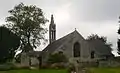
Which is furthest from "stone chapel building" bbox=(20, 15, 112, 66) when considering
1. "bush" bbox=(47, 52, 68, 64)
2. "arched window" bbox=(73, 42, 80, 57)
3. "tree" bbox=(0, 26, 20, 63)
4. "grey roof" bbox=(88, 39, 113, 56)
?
"tree" bbox=(0, 26, 20, 63)

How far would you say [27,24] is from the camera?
87562 millimetres

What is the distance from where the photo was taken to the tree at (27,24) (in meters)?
88.2

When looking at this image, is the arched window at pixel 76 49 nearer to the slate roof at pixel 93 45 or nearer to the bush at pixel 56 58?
the slate roof at pixel 93 45

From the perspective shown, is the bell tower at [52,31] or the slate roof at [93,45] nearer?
the slate roof at [93,45]

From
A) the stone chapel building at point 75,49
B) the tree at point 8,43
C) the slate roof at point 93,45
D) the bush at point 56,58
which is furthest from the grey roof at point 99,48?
the tree at point 8,43

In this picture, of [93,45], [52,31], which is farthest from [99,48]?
[52,31]

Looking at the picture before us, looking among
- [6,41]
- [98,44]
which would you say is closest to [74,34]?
[98,44]

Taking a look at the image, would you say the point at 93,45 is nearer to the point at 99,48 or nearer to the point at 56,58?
the point at 99,48

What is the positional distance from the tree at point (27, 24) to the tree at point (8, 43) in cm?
207

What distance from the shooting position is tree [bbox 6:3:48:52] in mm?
88250

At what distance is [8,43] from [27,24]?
7143 millimetres

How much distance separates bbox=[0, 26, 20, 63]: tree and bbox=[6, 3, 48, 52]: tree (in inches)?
81.6

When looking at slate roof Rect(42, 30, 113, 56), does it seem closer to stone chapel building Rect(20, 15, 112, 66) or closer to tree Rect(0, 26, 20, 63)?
stone chapel building Rect(20, 15, 112, 66)

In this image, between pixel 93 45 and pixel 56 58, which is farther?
pixel 93 45
